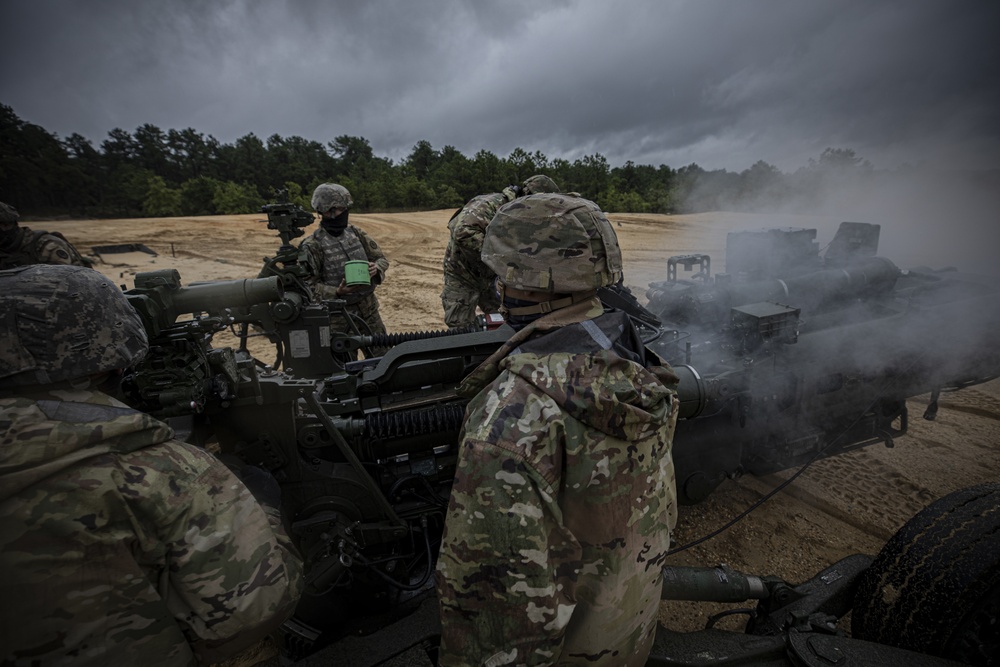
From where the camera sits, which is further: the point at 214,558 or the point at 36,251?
the point at 36,251

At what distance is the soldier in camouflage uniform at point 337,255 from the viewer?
204 inches

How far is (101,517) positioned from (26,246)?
5.33 metres

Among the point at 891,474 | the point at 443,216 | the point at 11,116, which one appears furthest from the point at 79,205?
the point at 891,474

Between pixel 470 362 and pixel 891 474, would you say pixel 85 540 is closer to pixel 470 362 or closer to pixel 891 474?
pixel 470 362

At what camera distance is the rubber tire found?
195 cm

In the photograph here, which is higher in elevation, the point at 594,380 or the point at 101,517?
the point at 594,380

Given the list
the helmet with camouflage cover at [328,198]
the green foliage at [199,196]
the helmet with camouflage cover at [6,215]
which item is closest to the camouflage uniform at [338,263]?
the helmet with camouflage cover at [328,198]

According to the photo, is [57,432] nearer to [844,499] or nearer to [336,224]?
[336,224]

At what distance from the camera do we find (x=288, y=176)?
3978 cm

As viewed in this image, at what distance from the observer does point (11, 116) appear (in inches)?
931

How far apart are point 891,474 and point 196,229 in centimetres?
2564

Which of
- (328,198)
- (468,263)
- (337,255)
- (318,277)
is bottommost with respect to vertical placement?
(318,277)

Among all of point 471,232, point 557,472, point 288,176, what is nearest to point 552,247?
point 557,472

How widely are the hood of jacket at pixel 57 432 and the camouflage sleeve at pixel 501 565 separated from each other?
883 millimetres
